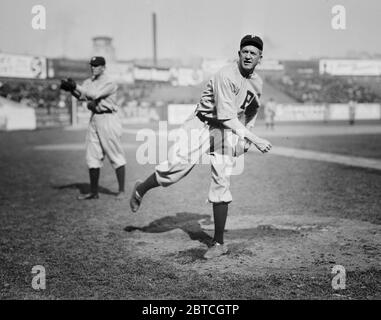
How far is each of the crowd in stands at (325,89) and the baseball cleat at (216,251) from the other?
43.4 meters

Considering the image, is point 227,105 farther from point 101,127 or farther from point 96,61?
point 101,127

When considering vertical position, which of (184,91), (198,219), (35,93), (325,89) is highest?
(325,89)

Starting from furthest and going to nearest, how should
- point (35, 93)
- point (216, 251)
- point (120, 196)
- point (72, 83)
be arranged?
point (35, 93)
point (120, 196)
point (72, 83)
point (216, 251)

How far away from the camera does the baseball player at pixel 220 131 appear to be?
3885 millimetres

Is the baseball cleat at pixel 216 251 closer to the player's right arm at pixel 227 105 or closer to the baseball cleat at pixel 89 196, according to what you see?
the player's right arm at pixel 227 105

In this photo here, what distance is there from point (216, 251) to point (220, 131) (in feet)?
3.60

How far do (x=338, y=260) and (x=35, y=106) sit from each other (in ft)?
92.5

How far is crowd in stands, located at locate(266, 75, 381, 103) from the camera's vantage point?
153 ft

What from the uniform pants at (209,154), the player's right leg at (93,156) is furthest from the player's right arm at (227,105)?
the player's right leg at (93,156)

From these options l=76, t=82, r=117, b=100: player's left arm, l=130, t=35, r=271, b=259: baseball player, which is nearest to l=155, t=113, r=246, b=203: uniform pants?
l=130, t=35, r=271, b=259: baseball player

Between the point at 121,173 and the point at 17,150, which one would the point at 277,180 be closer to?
the point at 121,173

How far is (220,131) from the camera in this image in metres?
4.15

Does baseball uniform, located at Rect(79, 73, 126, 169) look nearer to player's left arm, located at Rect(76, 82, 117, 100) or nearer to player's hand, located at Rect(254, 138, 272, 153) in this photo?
player's left arm, located at Rect(76, 82, 117, 100)

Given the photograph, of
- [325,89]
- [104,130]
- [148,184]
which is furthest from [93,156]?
[325,89]
